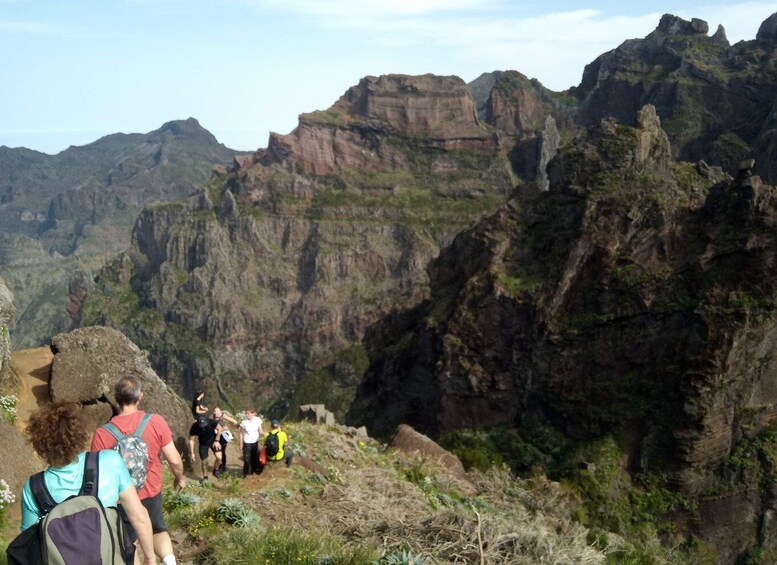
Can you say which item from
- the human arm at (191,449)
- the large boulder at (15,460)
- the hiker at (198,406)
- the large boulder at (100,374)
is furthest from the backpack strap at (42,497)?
the human arm at (191,449)

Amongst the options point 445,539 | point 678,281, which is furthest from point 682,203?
point 445,539

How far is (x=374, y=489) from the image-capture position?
56.6 feet

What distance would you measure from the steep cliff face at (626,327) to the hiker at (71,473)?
127 ft

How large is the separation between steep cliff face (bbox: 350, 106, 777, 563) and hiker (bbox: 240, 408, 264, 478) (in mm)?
32087

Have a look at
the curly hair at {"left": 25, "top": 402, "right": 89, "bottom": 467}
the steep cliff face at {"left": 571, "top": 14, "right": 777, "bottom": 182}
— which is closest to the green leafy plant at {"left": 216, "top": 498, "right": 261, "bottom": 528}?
the curly hair at {"left": 25, "top": 402, "right": 89, "bottom": 467}

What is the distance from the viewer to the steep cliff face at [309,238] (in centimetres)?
16950

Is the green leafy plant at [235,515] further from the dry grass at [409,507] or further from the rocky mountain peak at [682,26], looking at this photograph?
the rocky mountain peak at [682,26]

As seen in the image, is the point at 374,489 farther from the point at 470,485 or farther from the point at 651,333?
the point at 651,333

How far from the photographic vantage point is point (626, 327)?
46000 millimetres

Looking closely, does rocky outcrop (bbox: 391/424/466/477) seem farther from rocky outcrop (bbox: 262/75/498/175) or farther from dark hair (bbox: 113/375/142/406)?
rocky outcrop (bbox: 262/75/498/175)

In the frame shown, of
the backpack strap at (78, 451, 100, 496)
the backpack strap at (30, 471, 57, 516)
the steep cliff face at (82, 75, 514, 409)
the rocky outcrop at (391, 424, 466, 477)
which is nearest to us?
the backpack strap at (30, 471, 57, 516)

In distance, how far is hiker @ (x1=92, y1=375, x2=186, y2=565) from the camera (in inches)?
340

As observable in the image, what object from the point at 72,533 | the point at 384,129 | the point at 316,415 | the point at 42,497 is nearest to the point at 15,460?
the point at 42,497

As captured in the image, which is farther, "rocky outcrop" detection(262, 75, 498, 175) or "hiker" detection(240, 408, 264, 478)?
"rocky outcrop" detection(262, 75, 498, 175)
